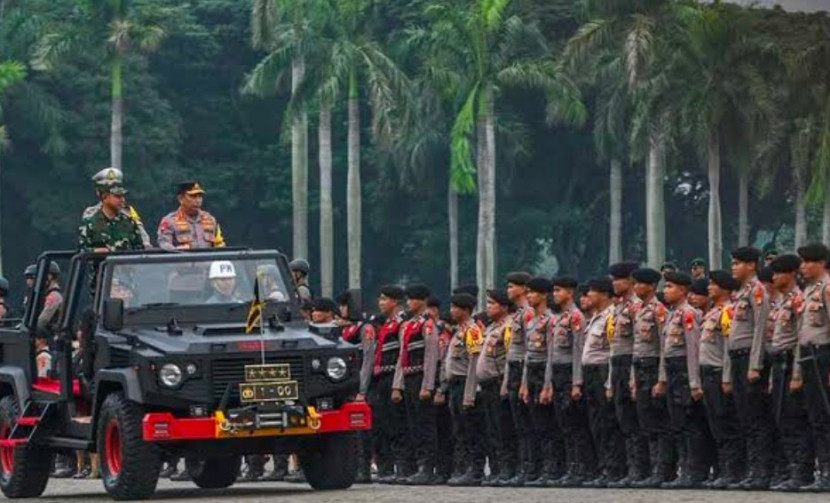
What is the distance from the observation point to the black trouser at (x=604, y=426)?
73.9ft

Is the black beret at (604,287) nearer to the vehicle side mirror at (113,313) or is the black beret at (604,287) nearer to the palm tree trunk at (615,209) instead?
the vehicle side mirror at (113,313)

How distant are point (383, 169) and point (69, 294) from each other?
6203cm

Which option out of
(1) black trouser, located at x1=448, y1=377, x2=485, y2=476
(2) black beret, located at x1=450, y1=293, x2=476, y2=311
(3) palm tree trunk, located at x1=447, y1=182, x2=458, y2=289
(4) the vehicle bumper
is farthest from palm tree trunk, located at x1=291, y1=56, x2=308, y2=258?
(4) the vehicle bumper

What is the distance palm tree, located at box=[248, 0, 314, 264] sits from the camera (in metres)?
69.1

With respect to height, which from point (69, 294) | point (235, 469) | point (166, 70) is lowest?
point (235, 469)

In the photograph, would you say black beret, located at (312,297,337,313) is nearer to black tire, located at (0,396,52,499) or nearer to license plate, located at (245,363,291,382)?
black tire, located at (0,396,52,499)

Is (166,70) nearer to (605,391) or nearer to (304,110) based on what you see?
(304,110)

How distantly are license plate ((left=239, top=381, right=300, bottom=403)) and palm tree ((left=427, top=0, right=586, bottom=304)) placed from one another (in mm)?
47874

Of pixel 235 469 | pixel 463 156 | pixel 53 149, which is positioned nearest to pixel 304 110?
pixel 463 156

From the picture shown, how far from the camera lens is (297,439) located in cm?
2097

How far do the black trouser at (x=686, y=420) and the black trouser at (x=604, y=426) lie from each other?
0.81 meters

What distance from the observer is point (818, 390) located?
20.1m

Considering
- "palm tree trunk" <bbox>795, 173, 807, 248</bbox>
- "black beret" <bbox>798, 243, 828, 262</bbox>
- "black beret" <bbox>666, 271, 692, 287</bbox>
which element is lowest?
"black beret" <bbox>666, 271, 692, 287</bbox>

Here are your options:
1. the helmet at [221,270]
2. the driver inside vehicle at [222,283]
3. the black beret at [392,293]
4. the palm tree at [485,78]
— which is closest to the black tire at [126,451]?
the driver inside vehicle at [222,283]
